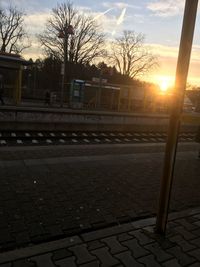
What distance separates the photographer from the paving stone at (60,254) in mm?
3346

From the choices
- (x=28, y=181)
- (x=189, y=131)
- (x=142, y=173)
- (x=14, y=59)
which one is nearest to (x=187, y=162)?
(x=142, y=173)

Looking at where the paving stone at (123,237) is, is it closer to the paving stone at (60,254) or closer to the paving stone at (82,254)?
the paving stone at (82,254)

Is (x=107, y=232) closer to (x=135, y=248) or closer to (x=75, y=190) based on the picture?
(x=135, y=248)

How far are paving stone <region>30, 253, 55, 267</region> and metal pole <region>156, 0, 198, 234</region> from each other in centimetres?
151

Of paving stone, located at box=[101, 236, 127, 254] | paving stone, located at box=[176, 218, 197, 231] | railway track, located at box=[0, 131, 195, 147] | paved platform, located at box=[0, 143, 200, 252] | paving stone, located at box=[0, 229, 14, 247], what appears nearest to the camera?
paving stone, located at box=[101, 236, 127, 254]

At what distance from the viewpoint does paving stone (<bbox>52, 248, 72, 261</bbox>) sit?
335 centimetres

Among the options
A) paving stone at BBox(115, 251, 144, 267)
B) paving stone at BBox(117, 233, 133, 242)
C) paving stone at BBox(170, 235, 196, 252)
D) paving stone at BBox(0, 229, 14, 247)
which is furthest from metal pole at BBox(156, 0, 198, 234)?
paving stone at BBox(0, 229, 14, 247)

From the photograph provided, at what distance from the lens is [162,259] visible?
346 centimetres

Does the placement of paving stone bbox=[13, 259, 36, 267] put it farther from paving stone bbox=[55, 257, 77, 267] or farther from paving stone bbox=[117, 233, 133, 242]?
paving stone bbox=[117, 233, 133, 242]

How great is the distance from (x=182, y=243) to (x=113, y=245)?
35.3 inches

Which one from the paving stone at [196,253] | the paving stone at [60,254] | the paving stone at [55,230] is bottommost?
the paving stone at [55,230]

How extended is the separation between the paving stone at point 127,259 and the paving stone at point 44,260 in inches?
29.2

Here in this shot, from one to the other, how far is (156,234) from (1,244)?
6.38 ft

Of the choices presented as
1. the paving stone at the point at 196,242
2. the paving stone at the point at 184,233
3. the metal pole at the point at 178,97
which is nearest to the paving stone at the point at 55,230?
the metal pole at the point at 178,97
